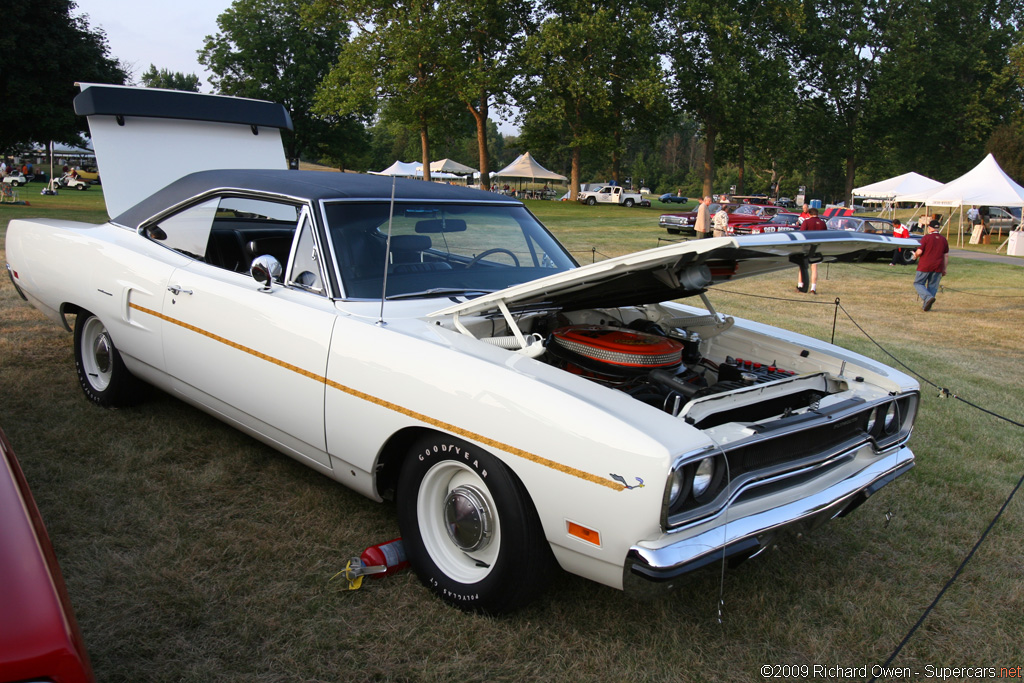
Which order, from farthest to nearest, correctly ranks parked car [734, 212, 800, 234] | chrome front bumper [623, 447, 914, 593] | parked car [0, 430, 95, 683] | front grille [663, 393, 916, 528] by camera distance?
parked car [734, 212, 800, 234]
front grille [663, 393, 916, 528]
chrome front bumper [623, 447, 914, 593]
parked car [0, 430, 95, 683]

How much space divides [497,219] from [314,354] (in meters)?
1.45

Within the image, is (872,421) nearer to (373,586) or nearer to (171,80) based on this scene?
(373,586)

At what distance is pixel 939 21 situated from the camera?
46.7m

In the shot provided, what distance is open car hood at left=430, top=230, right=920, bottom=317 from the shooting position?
2.36m

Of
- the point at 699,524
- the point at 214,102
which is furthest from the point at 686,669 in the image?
the point at 214,102

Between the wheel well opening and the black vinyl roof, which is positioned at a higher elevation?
the black vinyl roof

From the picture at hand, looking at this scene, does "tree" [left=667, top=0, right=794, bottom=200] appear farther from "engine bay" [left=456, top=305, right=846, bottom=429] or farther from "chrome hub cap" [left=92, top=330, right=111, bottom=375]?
"chrome hub cap" [left=92, top=330, right=111, bottom=375]

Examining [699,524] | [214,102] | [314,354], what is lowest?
[699,524]

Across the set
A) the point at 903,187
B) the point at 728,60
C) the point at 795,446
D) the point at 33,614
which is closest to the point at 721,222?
the point at 795,446

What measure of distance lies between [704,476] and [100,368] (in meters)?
3.80

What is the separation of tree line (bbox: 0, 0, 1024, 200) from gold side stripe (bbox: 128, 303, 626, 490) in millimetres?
30429

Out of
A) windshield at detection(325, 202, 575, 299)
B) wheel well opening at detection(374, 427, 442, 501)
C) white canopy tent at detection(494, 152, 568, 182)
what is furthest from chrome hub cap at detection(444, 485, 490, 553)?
white canopy tent at detection(494, 152, 568, 182)

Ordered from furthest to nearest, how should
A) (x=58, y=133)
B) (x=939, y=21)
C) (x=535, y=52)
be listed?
(x=939, y=21) → (x=535, y=52) → (x=58, y=133)

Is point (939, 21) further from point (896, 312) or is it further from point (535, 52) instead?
point (896, 312)
